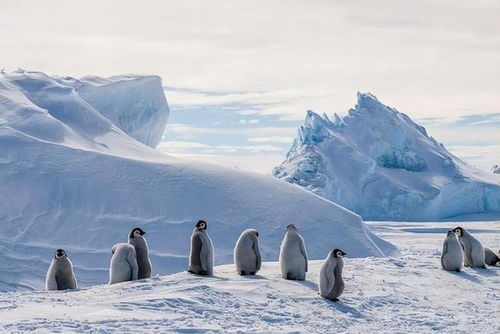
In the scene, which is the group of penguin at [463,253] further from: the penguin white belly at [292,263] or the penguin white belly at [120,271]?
the penguin white belly at [120,271]

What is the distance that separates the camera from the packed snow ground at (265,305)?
6547 millimetres

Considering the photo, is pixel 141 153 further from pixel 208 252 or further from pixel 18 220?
pixel 208 252

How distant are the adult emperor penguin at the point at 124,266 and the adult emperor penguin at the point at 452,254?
16.3 feet

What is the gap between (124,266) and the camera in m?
9.12

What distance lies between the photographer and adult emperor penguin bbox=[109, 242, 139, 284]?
9.12m

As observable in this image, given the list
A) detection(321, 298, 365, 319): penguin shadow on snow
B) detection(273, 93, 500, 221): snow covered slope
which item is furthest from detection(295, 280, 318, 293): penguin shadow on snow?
detection(273, 93, 500, 221): snow covered slope

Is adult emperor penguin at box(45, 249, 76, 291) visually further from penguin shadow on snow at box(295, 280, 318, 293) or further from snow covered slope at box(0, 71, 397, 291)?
snow covered slope at box(0, 71, 397, 291)

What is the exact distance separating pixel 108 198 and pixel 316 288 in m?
10.5

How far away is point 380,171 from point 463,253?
92.5ft

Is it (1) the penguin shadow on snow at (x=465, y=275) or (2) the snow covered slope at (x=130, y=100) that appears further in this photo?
(2) the snow covered slope at (x=130, y=100)

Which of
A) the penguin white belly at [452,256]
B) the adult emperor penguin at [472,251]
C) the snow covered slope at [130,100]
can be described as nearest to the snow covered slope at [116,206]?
the snow covered slope at [130,100]

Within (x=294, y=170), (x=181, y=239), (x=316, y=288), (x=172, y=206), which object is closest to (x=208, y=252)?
(x=316, y=288)

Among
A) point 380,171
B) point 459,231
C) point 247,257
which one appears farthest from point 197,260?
point 380,171

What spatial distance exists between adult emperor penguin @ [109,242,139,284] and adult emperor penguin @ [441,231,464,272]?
16.3 ft
